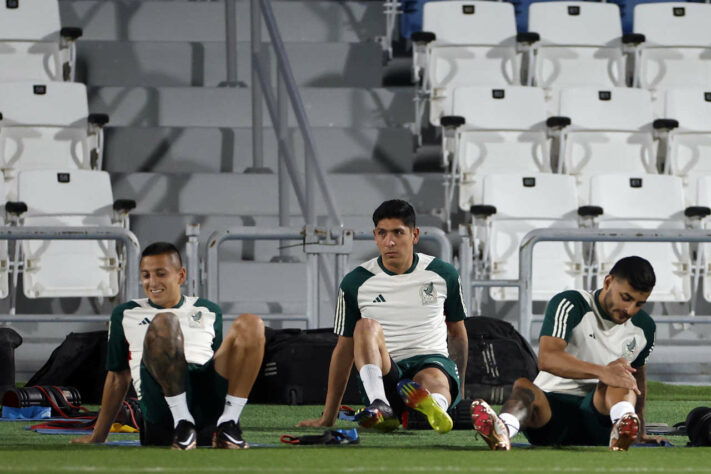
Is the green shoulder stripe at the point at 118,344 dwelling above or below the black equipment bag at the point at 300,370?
above

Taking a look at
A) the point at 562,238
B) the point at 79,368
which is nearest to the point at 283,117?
the point at 562,238

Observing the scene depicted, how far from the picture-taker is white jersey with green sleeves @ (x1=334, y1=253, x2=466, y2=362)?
5.27m

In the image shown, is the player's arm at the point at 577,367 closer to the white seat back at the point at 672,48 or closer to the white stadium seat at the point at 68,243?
the white stadium seat at the point at 68,243

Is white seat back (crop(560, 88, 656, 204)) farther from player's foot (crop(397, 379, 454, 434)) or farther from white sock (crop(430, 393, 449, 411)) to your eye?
player's foot (crop(397, 379, 454, 434))

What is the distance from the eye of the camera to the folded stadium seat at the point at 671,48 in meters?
10.7

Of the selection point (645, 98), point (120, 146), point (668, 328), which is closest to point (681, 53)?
point (645, 98)

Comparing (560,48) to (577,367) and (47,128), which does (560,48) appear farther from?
(577,367)

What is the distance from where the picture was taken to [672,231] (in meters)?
6.94

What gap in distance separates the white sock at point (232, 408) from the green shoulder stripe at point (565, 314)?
3.62ft

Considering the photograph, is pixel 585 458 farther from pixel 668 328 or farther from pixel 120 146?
pixel 120 146

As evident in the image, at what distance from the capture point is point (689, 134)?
10.0 metres

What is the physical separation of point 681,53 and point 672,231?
Result: 426 centimetres

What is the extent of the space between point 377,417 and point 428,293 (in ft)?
2.60

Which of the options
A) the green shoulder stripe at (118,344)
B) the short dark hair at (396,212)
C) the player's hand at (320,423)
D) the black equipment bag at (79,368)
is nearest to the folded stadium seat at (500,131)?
the black equipment bag at (79,368)
